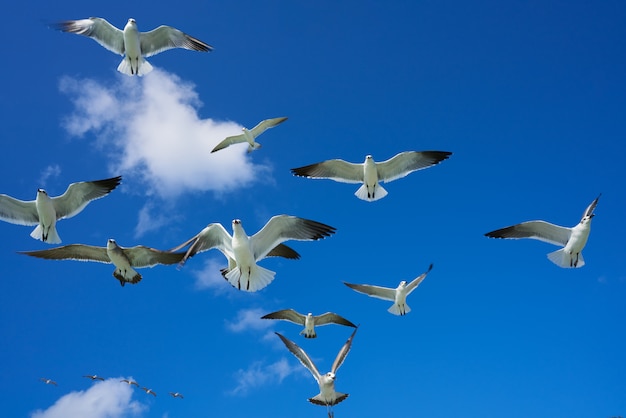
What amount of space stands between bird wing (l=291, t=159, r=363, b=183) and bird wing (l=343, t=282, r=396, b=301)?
342cm

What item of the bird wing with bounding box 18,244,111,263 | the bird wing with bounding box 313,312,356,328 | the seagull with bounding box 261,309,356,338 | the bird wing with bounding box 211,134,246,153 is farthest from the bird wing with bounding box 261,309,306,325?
the bird wing with bounding box 211,134,246,153

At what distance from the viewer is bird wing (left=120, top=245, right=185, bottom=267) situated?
45.5ft

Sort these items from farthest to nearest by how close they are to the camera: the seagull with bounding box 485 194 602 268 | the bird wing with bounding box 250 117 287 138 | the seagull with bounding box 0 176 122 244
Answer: the bird wing with bounding box 250 117 287 138, the seagull with bounding box 485 194 602 268, the seagull with bounding box 0 176 122 244

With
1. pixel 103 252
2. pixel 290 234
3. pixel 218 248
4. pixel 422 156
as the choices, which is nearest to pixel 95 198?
pixel 103 252

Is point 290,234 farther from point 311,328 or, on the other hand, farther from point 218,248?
point 311,328

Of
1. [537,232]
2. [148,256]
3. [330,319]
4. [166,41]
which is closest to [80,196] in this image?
[148,256]

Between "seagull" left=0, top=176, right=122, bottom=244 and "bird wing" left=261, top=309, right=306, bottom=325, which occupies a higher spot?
"seagull" left=0, top=176, right=122, bottom=244

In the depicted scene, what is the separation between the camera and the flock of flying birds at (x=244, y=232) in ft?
42.4

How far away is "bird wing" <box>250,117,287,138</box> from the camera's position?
821 inches

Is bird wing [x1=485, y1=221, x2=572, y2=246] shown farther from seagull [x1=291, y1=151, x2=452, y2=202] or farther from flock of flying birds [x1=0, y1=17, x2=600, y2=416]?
seagull [x1=291, y1=151, x2=452, y2=202]

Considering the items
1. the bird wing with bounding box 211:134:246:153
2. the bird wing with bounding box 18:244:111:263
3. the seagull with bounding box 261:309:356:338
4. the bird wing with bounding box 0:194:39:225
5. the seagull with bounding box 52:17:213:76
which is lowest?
the bird wing with bounding box 18:244:111:263

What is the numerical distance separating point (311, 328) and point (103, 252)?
260 inches

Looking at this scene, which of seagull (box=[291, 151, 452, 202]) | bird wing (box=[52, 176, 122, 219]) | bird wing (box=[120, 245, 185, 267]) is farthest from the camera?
seagull (box=[291, 151, 452, 202])

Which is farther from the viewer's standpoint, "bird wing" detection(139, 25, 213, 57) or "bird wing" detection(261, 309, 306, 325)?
"bird wing" detection(261, 309, 306, 325)
